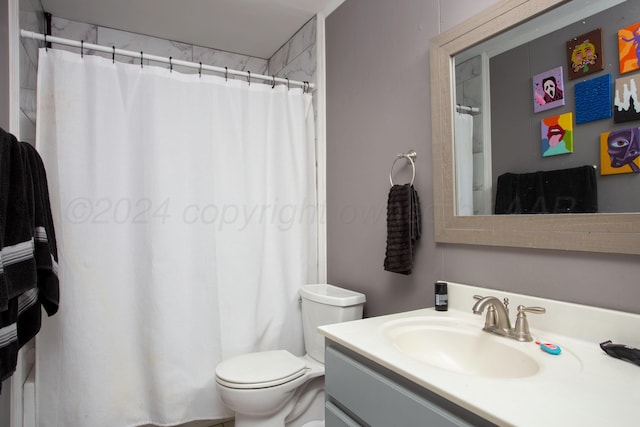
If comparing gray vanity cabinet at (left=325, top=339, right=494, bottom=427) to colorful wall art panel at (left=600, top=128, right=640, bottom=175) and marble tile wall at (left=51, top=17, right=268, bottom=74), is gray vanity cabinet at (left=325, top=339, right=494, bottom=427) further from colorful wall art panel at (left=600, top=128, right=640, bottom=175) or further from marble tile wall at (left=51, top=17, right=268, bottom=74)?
marble tile wall at (left=51, top=17, right=268, bottom=74)

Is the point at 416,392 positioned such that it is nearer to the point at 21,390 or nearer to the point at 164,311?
the point at 164,311

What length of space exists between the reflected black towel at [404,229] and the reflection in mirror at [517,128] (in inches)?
3.6

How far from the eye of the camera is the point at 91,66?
1.70 metres

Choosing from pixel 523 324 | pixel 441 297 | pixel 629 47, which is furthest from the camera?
pixel 441 297

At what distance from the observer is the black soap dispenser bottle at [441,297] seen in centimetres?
132

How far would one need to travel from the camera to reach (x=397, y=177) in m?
1.62

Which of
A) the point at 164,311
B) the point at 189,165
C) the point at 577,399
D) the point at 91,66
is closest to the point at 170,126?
the point at 189,165

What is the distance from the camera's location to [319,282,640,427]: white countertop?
643mm

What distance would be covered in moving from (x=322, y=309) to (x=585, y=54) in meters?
1.43

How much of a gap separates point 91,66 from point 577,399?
2.15 meters

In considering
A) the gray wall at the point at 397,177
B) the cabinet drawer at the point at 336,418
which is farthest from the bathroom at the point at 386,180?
the cabinet drawer at the point at 336,418

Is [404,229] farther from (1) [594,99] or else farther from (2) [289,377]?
(2) [289,377]

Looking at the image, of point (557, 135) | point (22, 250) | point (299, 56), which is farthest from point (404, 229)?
point (299, 56)

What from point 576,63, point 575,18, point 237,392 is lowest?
point 237,392
